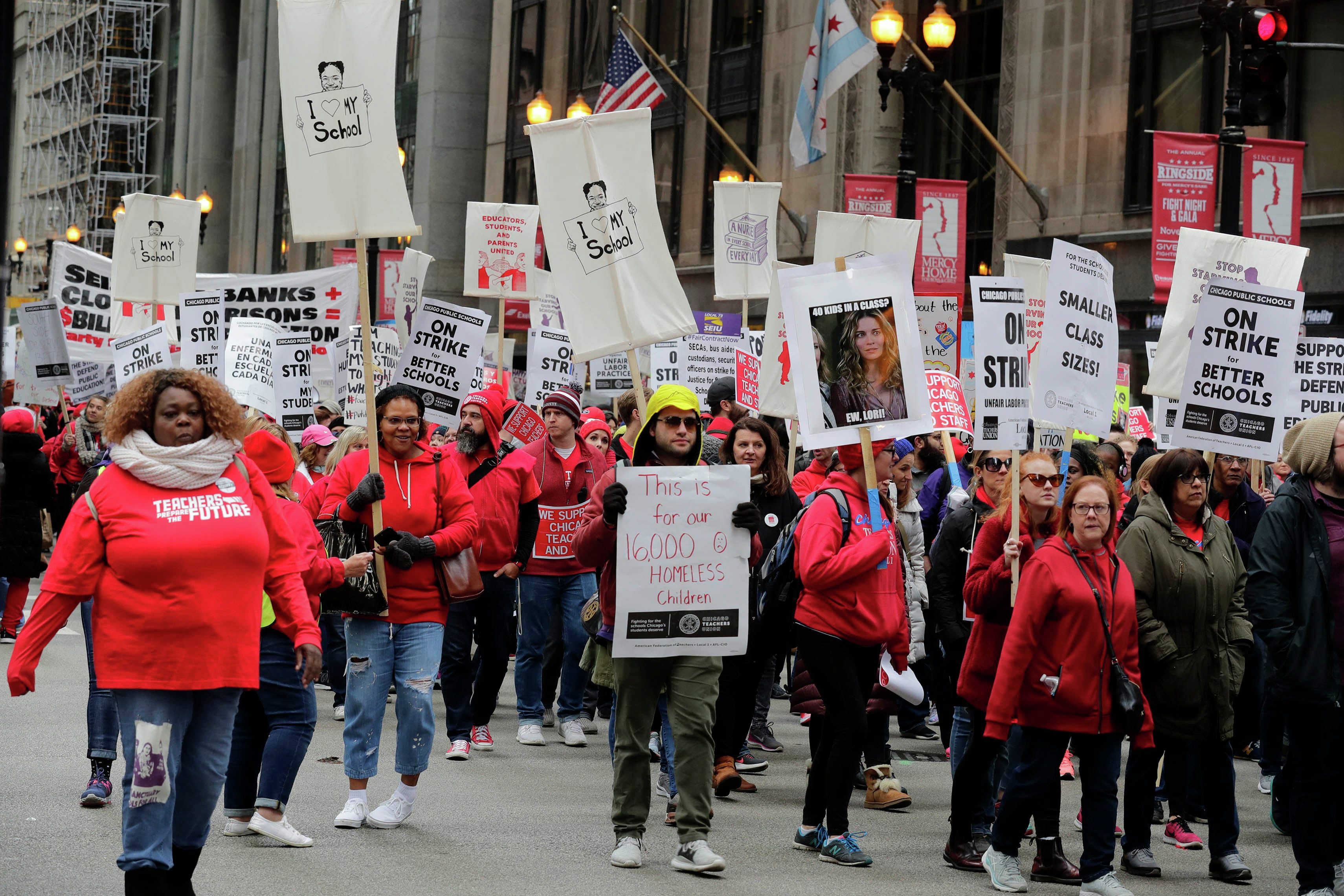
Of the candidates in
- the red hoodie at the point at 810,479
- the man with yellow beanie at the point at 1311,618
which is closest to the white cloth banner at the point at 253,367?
the red hoodie at the point at 810,479

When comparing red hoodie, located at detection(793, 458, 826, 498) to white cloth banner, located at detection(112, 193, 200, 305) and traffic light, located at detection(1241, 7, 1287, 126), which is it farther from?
white cloth banner, located at detection(112, 193, 200, 305)

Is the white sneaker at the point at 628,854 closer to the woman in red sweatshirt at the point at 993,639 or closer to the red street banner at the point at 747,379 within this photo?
the woman in red sweatshirt at the point at 993,639

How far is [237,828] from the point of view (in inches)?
299

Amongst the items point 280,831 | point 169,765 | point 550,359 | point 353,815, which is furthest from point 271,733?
point 550,359

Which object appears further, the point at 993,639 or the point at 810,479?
the point at 810,479

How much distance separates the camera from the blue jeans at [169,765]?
548 centimetres

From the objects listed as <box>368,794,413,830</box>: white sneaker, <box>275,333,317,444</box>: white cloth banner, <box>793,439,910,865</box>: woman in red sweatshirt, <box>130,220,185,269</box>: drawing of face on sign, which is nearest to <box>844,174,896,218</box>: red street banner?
<box>130,220,185,269</box>: drawing of face on sign

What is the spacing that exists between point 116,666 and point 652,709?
258 centimetres

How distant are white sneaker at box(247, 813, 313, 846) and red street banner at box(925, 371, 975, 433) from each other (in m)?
5.42

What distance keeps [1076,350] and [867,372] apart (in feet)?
5.43

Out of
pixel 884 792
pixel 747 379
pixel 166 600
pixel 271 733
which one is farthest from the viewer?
pixel 747 379

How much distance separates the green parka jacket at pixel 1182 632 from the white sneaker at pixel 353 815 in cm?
376

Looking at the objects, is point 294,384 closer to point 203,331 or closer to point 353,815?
point 203,331

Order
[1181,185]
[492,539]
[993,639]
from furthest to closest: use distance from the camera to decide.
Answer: [1181,185], [492,539], [993,639]
